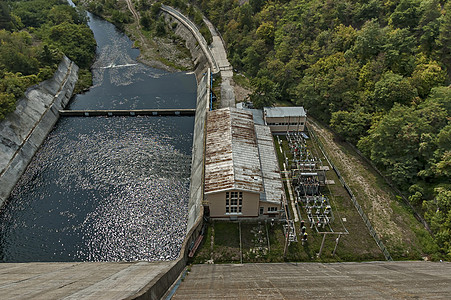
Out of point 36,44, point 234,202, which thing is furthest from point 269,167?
point 36,44

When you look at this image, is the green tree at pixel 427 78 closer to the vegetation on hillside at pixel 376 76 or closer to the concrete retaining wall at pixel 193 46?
the vegetation on hillside at pixel 376 76

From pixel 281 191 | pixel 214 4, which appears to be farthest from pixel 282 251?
pixel 214 4

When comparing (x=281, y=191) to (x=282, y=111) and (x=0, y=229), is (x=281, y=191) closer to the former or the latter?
(x=282, y=111)

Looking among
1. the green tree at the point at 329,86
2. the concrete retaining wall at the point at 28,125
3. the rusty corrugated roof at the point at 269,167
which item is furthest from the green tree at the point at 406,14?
the concrete retaining wall at the point at 28,125

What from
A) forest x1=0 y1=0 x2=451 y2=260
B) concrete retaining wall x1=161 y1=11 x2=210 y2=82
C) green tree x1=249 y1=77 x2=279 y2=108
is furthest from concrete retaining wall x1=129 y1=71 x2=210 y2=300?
forest x1=0 y1=0 x2=451 y2=260

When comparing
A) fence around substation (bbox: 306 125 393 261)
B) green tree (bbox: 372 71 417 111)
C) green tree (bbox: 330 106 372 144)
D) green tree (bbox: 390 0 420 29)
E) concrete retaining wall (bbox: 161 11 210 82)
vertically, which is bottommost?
fence around substation (bbox: 306 125 393 261)

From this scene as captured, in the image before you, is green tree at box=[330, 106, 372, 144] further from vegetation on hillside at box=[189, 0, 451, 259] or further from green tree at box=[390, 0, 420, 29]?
green tree at box=[390, 0, 420, 29]
